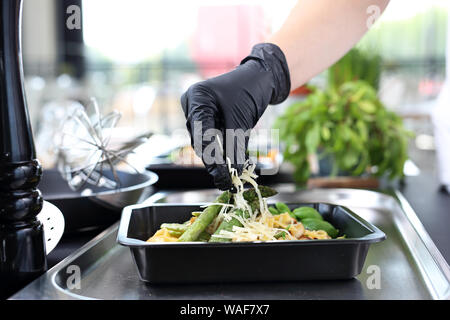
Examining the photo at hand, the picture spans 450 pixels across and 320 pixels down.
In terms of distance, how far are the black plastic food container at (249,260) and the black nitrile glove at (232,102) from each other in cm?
13

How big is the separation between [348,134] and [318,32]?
0.40m

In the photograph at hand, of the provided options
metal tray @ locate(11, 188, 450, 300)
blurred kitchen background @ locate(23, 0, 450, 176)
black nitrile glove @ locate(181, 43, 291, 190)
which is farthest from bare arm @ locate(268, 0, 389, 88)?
blurred kitchen background @ locate(23, 0, 450, 176)

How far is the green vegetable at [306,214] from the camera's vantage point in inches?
29.5

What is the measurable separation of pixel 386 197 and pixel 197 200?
433mm

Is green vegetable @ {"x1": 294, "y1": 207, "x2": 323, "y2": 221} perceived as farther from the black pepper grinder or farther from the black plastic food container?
the black pepper grinder

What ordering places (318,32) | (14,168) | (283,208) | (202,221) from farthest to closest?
(318,32) → (283,208) → (202,221) → (14,168)

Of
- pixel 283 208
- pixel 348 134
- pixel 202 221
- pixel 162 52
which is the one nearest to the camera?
pixel 202 221

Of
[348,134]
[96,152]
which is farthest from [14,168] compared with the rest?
[348,134]

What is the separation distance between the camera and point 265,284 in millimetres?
570

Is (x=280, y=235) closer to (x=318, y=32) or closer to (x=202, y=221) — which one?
(x=202, y=221)

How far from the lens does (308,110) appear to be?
133 centimetres

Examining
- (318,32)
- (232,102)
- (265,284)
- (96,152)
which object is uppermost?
(318,32)

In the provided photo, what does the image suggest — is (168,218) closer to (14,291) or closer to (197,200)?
(14,291)
